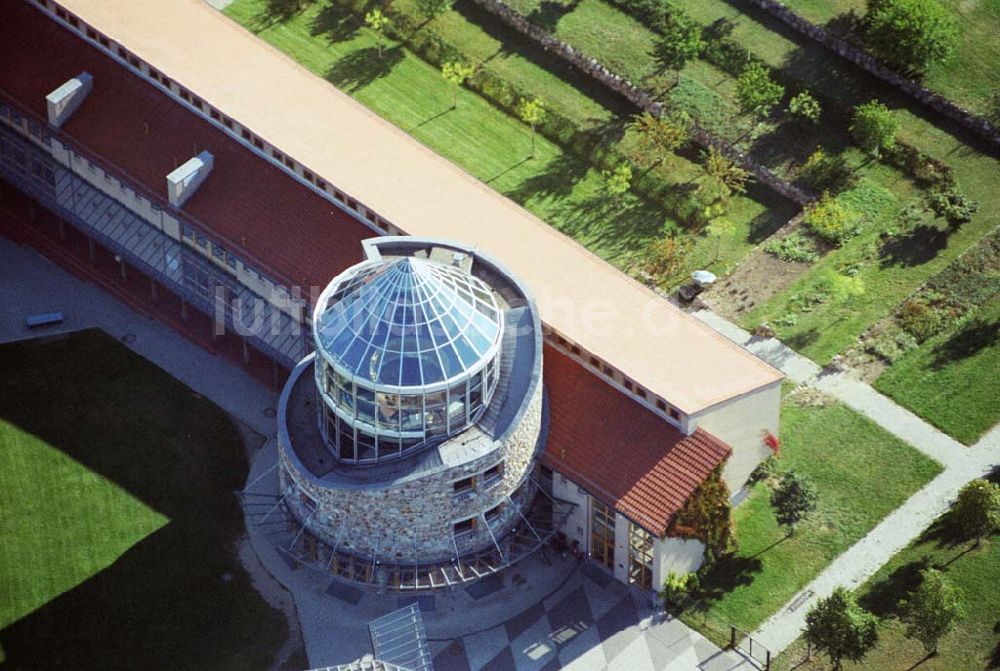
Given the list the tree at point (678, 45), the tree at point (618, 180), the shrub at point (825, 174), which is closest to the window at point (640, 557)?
the tree at point (618, 180)

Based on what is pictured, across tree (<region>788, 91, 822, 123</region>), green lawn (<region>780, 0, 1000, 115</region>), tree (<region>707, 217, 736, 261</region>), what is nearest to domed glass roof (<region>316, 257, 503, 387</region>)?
tree (<region>707, 217, 736, 261</region>)

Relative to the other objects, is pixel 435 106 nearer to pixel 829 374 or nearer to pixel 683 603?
pixel 829 374

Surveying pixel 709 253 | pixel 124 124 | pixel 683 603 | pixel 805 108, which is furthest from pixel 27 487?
pixel 805 108

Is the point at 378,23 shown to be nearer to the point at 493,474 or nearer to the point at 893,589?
the point at 493,474

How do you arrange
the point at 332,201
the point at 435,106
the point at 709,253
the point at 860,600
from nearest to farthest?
the point at 860,600, the point at 332,201, the point at 709,253, the point at 435,106

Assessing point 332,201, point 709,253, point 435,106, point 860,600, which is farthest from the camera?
point 435,106

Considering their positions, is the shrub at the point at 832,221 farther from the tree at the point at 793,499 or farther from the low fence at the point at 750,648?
the low fence at the point at 750,648
